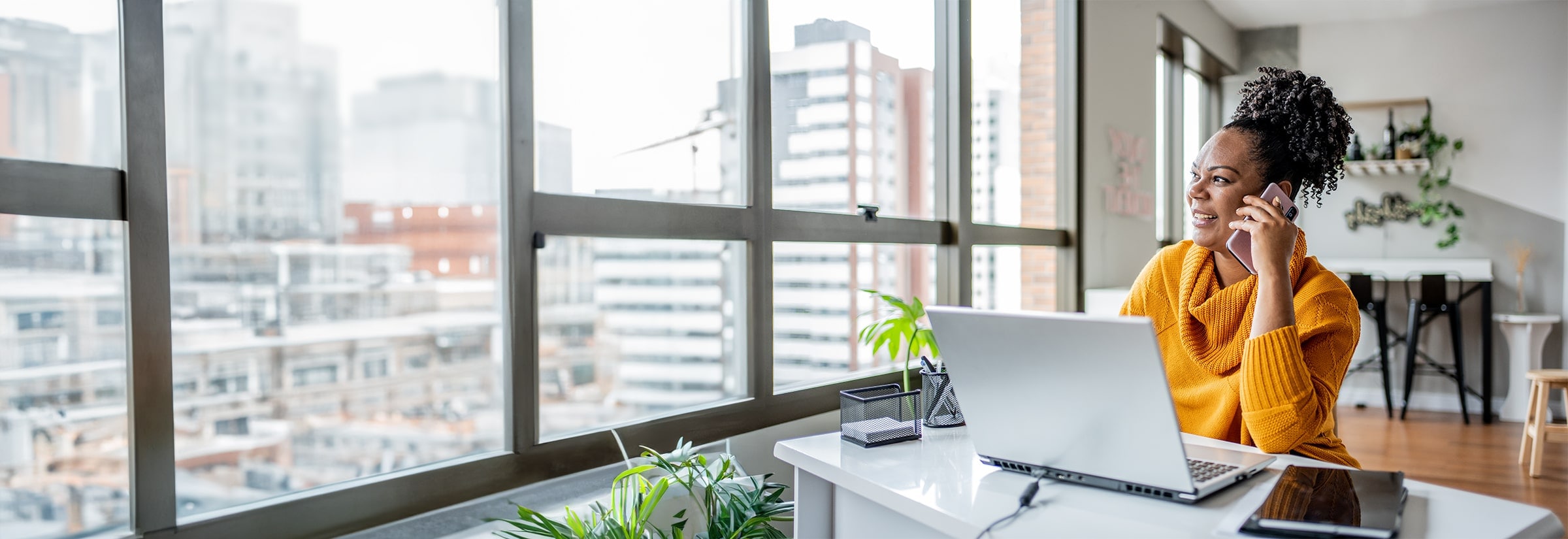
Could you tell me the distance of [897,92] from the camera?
10.6ft

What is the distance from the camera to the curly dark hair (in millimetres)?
1678

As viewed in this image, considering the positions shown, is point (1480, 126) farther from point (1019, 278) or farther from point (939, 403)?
point (939, 403)

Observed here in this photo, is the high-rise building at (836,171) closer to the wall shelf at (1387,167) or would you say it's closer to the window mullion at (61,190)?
the window mullion at (61,190)

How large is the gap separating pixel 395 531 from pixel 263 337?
0.48 metres

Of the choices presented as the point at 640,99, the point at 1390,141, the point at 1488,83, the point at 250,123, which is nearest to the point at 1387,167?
the point at 1390,141

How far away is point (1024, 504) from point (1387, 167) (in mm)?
6401

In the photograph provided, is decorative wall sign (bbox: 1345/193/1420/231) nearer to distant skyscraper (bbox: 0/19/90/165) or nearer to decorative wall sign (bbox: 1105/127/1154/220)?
decorative wall sign (bbox: 1105/127/1154/220)

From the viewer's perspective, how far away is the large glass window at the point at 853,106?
270cm

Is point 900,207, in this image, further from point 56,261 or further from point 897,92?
point 56,261

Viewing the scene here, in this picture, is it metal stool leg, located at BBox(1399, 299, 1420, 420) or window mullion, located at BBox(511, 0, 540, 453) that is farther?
metal stool leg, located at BBox(1399, 299, 1420, 420)

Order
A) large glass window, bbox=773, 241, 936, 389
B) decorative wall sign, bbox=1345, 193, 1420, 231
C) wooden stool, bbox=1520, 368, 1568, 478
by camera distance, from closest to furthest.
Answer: large glass window, bbox=773, 241, 936, 389, wooden stool, bbox=1520, 368, 1568, 478, decorative wall sign, bbox=1345, 193, 1420, 231

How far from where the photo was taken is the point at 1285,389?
1431 mm

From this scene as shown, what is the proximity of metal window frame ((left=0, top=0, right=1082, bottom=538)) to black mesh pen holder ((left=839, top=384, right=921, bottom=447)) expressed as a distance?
731 millimetres

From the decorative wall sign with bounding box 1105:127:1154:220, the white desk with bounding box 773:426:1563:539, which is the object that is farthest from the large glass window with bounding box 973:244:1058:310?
the white desk with bounding box 773:426:1563:539
